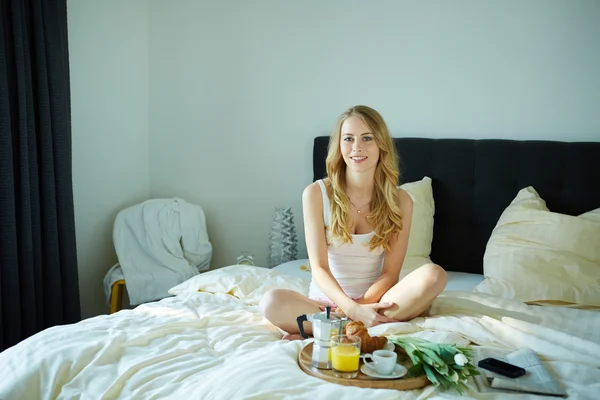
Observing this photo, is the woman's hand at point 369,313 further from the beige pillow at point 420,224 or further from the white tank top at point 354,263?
the beige pillow at point 420,224

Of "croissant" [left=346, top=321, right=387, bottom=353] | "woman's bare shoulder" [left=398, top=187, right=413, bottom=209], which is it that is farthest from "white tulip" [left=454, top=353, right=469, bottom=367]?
"woman's bare shoulder" [left=398, top=187, right=413, bottom=209]

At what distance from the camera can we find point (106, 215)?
157 inches

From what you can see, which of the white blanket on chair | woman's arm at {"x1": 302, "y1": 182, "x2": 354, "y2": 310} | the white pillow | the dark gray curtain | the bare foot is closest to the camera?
the bare foot

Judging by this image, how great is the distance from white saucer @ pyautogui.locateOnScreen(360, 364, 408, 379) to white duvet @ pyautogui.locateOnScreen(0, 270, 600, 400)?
58 mm

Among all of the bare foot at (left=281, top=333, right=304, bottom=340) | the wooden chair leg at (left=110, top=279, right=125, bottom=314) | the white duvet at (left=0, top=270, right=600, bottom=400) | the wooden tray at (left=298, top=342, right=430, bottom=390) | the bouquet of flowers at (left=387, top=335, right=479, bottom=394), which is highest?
the bouquet of flowers at (left=387, top=335, right=479, bottom=394)

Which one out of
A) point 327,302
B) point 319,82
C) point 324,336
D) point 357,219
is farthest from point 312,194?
point 319,82

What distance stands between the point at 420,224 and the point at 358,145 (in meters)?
0.93

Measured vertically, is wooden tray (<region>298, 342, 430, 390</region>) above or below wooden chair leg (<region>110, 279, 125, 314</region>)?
above

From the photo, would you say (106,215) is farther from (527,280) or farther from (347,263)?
(527,280)

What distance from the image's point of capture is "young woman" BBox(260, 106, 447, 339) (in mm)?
2574

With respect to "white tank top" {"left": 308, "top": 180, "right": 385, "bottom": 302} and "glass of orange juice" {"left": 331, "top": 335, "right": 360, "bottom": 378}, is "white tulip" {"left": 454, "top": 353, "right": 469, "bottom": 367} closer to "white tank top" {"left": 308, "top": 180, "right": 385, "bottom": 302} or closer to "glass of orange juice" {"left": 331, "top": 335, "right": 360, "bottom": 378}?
"glass of orange juice" {"left": 331, "top": 335, "right": 360, "bottom": 378}

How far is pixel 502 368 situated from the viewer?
6.01 feet

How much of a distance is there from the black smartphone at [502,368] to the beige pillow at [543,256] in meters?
0.95

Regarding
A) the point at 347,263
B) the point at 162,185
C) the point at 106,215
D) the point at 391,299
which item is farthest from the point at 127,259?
the point at 391,299
